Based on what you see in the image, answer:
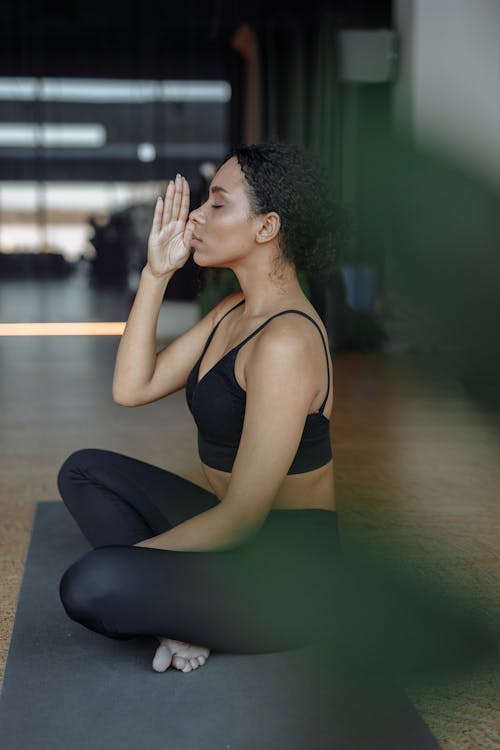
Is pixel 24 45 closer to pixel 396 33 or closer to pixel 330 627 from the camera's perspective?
pixel 396 33

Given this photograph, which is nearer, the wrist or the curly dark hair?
the curly dark hair

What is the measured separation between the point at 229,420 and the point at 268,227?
235 mm

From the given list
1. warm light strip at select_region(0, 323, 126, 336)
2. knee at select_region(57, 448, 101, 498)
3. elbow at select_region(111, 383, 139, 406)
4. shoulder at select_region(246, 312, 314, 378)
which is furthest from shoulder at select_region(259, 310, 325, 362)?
warm light strip at select_region(0, 323, 126, 336)

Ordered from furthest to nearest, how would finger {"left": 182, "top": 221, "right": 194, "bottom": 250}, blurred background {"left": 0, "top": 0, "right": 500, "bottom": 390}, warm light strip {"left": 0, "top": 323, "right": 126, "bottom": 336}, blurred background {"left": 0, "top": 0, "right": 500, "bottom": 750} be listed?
1. warm light strip {"left": 0, "top": 323, "right": 126, "bottom": 336}
2. blurred background {"left": 0, "top": 0, "right": 500, "bottom": 390}
3. finger {"left": 182, "top": 221, "right": 194, "bottom": 250}
4. blurred background {"left": 0, "top": 0, "right": 500, "bottom": 750}

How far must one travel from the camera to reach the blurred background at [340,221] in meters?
0.27

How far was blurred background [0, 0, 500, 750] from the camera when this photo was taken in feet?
0.88

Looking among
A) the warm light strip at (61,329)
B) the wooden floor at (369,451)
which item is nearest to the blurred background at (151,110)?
the warm light strip at (61,329)

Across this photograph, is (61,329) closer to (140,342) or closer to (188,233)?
(140,342)

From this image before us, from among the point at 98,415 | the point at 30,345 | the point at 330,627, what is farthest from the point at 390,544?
the point at 30,345

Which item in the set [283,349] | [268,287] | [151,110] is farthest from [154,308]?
[151,110]

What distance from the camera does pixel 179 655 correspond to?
41.8 inches

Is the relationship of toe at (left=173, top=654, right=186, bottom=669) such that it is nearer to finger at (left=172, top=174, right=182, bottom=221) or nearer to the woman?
the woman

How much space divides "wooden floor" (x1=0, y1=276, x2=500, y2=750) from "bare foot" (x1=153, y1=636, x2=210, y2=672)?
0.22m

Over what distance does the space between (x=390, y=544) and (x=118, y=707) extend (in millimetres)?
730
